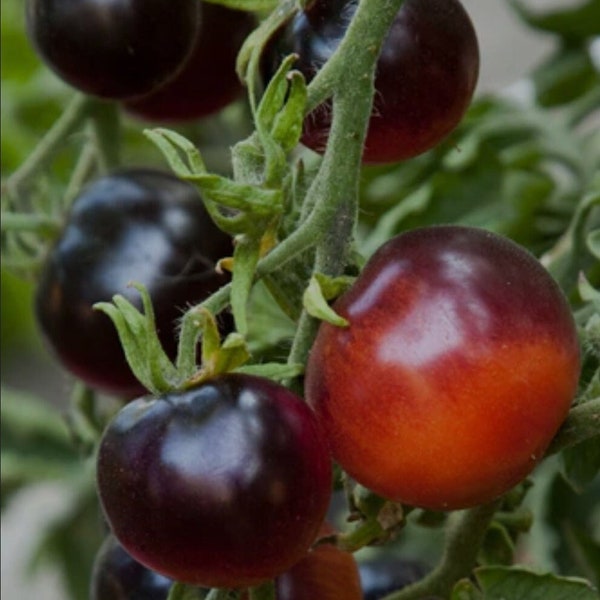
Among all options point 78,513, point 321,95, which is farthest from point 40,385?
point 321,95

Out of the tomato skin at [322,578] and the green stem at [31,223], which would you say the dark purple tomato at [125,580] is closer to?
the tomato skin at [322,578]

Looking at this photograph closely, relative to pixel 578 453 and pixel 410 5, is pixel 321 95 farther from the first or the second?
pixel 578 453

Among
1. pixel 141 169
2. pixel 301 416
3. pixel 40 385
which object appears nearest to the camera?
pixel 301 416

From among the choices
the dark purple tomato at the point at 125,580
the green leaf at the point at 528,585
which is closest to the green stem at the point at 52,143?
the dark purple tomato at the point at 125,580

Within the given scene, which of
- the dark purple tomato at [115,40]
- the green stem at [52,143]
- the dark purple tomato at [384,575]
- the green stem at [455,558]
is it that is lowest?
the dark purple tomato at [384,575]

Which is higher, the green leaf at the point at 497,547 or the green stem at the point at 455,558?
the green stem at the point at 455,558

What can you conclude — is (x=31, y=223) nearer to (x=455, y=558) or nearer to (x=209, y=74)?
(x=209, y=74)
